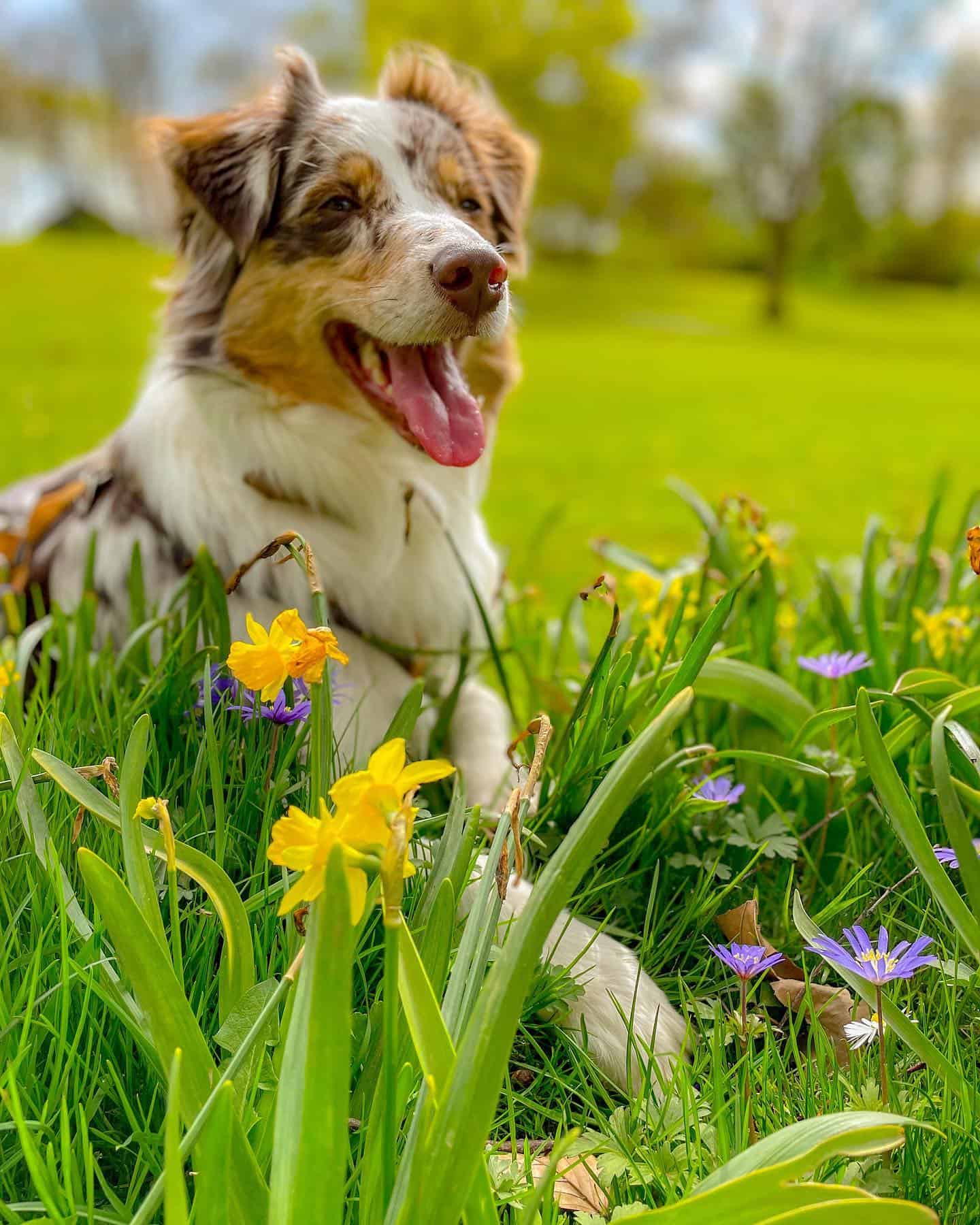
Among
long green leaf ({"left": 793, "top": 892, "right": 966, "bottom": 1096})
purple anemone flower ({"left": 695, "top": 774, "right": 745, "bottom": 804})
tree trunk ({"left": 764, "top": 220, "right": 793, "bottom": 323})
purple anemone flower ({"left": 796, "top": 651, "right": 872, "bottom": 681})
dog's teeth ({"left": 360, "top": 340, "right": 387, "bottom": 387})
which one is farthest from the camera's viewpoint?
tree trunk ({"left": 764, "top": 220, "right": 793, "bottom": 323})

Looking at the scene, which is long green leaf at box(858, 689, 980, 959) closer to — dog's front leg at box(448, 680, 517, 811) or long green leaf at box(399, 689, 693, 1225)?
long green leaf at box(399, 689, 693, 1225)

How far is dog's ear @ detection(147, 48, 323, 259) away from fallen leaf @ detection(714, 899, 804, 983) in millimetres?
1817

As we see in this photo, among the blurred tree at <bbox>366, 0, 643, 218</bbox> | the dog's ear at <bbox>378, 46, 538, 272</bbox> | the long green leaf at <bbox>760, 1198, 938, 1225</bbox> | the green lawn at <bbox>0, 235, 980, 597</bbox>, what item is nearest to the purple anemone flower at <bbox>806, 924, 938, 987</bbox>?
the long green leaf at <bbox>760, 1198, 938, 1225</bbox>

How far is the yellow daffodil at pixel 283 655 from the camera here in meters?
1.34

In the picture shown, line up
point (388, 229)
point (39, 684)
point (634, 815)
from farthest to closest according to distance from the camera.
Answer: point (388, 229) < point (39, 684) < point (634, 815)

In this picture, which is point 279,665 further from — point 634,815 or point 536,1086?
point 634,815

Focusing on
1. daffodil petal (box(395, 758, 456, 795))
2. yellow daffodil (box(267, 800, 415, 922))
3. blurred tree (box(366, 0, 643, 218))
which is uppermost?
blurred tree (box(366, 0, 643, 218))

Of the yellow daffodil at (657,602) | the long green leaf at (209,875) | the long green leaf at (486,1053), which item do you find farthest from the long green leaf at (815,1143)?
the yellow daffodil at (657,602)

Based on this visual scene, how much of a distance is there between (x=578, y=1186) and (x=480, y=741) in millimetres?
1396

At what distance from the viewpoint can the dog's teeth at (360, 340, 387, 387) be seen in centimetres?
266

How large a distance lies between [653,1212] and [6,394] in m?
11.6

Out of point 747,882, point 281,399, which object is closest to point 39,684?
point 281,399

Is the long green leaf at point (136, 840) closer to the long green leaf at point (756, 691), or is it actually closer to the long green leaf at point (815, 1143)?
the long green leaf at point (815, 1143)

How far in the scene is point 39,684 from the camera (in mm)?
2262
